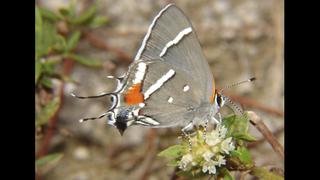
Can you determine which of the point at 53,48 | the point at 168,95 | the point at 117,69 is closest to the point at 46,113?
the point at 53,48

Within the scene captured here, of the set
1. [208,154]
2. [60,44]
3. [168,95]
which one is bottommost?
[208,154]

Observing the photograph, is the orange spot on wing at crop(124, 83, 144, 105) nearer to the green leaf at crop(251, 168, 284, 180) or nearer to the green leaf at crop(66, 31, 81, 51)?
the green leaf at crop(251, 168, 284, 180)

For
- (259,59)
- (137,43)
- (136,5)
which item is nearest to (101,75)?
(137,43)

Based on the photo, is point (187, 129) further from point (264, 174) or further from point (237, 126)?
point (264, 174)

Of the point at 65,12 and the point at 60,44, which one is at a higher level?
the point at 65,12

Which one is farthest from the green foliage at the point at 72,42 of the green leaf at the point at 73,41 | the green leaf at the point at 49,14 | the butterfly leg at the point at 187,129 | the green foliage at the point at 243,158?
the green foliage at the point at 243,158

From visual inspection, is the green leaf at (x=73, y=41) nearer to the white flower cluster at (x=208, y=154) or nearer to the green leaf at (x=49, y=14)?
the green leaf at (x=49, y=14)
